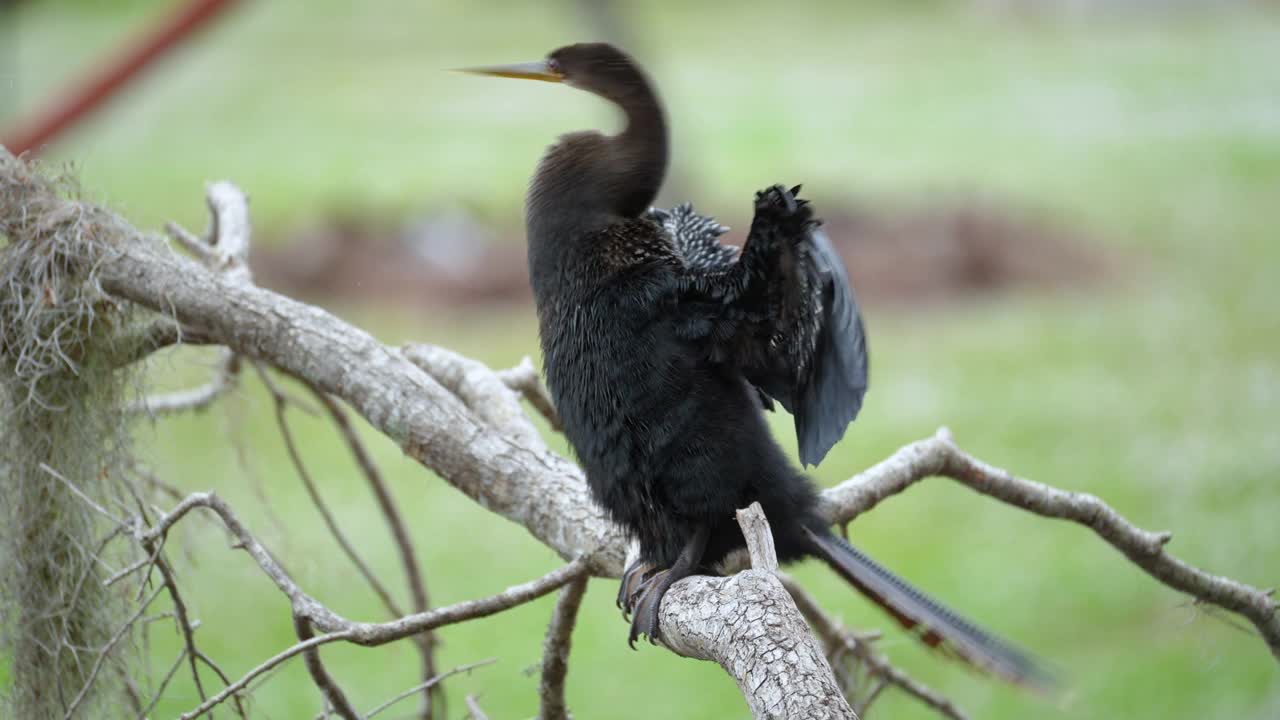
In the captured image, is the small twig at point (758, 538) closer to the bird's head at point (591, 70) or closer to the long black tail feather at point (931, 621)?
the long black tail feather at point (931, 621)

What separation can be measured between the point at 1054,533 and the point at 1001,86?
27.9 ft

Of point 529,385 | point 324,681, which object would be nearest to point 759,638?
point 324,681

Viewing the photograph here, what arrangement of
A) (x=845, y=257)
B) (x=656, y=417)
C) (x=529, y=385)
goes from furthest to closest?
(x=845, y=257) < (x=529, y=385) < (x=656, y=417)

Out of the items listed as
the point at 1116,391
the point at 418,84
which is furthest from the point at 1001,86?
the point at 1116,391

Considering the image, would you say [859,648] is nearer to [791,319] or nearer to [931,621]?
[931,621]

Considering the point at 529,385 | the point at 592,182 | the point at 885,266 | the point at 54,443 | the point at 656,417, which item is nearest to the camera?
the point at 656,417

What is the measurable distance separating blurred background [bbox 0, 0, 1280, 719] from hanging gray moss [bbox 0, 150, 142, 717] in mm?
145

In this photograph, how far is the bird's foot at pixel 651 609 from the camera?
190 centimetres

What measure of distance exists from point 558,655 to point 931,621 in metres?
0.63

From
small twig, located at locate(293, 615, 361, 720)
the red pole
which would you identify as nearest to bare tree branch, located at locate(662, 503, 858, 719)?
small twig, located at locate(293, 615, 361, 720)

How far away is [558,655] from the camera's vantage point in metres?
2.11

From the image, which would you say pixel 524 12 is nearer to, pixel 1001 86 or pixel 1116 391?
pixel 1001 86

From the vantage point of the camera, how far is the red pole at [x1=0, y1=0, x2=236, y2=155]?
5387 millimetres

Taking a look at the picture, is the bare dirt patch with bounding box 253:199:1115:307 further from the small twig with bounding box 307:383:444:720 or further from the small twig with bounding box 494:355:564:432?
the small twig with bounding box 494:355:564:432
